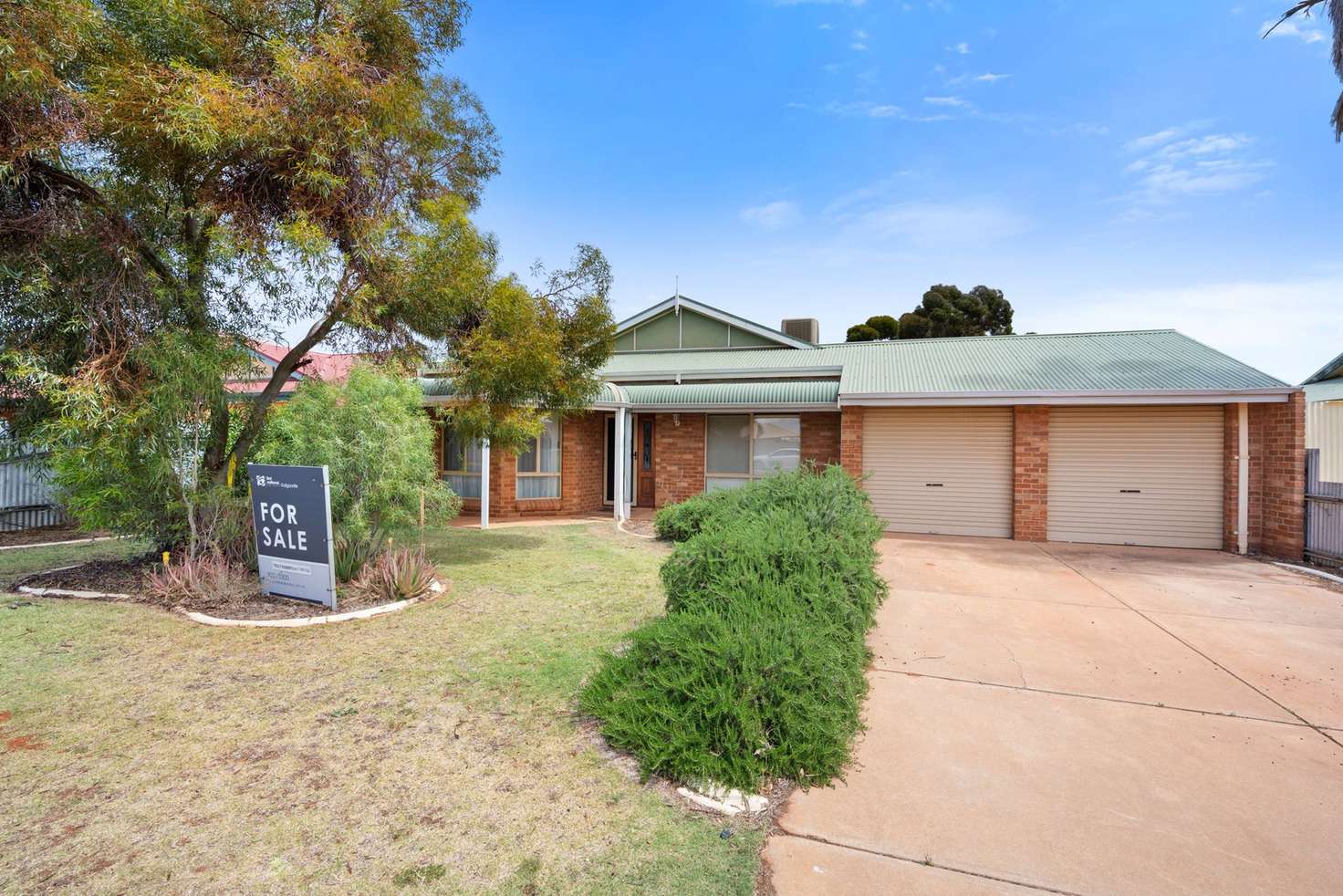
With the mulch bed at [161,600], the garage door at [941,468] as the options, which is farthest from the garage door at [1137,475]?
the mulch bed at [161,600]

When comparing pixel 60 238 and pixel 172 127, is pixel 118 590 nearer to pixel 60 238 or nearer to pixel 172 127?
pixel 60 238

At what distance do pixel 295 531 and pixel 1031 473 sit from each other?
11600 mm

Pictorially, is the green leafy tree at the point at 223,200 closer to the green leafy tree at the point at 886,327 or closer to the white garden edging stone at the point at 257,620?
the white garden edging stone at the point at 257,620

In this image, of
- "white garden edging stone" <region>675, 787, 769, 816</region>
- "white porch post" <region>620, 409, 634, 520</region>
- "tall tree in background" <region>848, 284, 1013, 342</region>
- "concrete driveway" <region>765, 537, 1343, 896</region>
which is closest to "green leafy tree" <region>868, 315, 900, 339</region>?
"tall tree in background" <region>848, 284, 1013, 342</region>

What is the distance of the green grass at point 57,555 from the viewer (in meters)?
7.92

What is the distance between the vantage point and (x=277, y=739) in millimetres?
3648

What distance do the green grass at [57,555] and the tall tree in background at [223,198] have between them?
2.51 meters

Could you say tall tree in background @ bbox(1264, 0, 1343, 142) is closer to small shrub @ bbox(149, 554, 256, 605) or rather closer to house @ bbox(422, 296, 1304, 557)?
house @ bbox(422, 296, 1304, 557)

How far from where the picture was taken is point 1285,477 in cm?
994

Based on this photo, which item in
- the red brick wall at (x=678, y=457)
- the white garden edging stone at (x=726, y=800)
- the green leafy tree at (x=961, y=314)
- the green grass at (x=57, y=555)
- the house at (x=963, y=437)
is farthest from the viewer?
the green leafy tree at (x=961, y=314)

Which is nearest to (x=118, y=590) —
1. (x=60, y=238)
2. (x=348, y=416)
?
(x=348, y=416)

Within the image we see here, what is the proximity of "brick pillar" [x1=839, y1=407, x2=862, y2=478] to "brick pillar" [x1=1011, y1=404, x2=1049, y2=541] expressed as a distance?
276cm

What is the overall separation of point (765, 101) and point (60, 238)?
37.7ft

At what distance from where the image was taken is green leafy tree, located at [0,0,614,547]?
584cm
